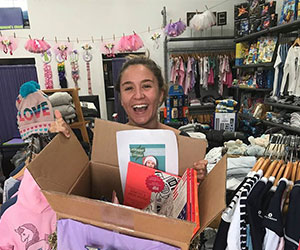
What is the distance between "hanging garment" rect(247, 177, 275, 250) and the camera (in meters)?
0.75

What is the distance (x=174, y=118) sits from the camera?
405 centimetres

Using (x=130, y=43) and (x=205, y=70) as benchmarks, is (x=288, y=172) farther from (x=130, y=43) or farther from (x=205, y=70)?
(x=130, y=43)

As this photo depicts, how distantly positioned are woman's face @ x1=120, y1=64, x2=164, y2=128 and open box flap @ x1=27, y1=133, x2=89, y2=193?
12.8 inches

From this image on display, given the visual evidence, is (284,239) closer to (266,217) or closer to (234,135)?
(266,217)

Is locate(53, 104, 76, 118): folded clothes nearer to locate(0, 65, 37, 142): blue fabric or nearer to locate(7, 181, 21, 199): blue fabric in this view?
locate(7, 181, 21, 199): blue fabric

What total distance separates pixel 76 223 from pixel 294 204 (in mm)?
706

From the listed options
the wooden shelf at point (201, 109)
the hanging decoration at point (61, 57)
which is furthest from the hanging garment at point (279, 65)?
the hanging decoration at point (61, 57)

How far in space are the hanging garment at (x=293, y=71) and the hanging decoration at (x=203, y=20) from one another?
4.85ft

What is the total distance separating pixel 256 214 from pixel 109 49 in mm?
3896

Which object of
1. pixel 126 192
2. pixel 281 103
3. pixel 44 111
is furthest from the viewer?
pixel 281 103

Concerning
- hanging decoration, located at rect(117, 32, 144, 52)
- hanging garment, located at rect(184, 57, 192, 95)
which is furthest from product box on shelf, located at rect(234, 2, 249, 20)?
hanging decoration, located at rect(117, 32, 144, 52)

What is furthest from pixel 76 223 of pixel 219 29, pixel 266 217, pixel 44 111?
pixel 219 29

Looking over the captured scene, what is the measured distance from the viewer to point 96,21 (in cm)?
397

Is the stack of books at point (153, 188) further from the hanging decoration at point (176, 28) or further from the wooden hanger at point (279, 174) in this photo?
the hanging decoration at point (176, 28)
